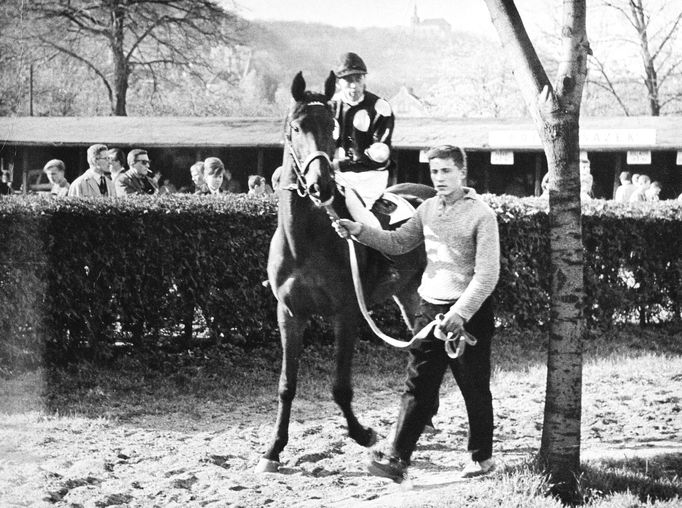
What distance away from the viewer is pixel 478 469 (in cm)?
555

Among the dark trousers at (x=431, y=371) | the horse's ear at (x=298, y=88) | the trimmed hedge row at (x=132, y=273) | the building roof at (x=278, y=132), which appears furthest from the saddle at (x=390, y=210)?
the building roof at (x=278, y=132)

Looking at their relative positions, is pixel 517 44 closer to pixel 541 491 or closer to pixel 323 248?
pixel 323 248

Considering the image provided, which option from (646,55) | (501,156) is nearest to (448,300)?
(501,156)

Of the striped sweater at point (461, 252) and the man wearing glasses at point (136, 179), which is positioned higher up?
the man wearing glasses at point (136, 179)

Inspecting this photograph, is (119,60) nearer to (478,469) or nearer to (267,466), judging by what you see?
(267,466)

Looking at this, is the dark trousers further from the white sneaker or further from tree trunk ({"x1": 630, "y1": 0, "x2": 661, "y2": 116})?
tree trunk ({"x1": 630, "y1": 0, "x2": 661, "y2": 116})

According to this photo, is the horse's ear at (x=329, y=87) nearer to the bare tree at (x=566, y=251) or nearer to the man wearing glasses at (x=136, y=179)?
the bare tree at (x=566, y=251)

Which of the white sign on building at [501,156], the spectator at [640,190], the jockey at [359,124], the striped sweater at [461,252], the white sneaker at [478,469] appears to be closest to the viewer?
the striped sweater at [461,252]

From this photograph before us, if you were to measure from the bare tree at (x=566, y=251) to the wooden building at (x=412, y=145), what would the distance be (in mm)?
19938

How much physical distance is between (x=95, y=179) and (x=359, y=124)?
17.0 ft

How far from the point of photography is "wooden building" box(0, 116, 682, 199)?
82.8ft

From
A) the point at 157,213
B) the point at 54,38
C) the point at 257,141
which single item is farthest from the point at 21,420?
the point at 54,38

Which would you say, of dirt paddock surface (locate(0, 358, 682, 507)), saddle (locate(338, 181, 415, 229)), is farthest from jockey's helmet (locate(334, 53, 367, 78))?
dirt paddock surface (locate(0, 358, 682, 507))

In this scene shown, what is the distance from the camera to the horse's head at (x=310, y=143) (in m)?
5.68
